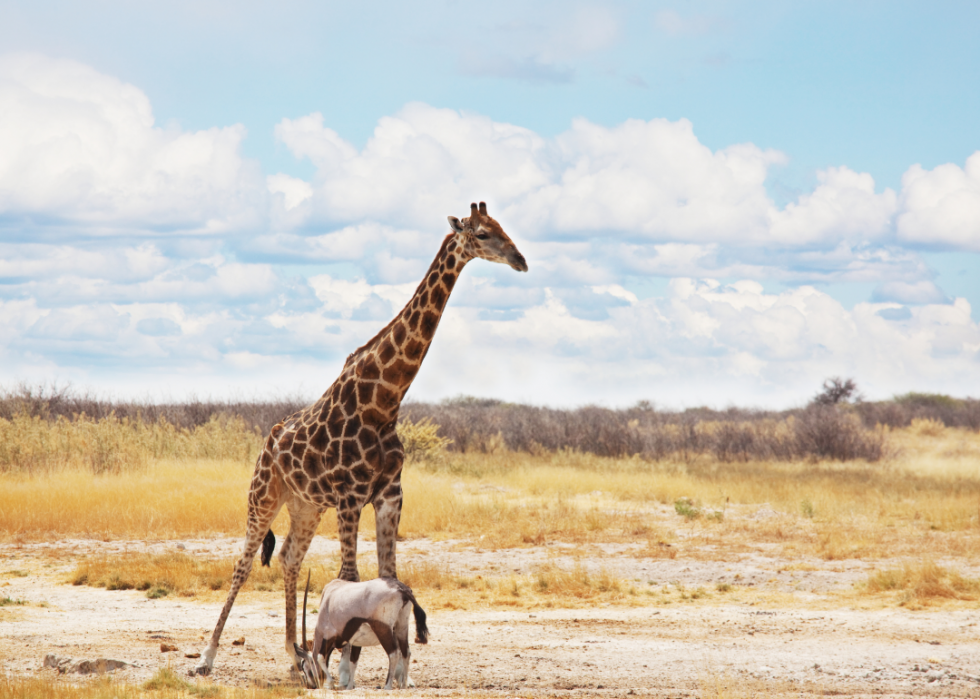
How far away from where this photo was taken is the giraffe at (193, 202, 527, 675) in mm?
6953

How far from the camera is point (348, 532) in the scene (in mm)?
6988

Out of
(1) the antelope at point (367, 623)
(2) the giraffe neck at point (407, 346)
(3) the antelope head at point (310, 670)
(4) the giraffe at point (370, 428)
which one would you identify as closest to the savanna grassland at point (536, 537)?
(3) the antelope head at point (310, 670)

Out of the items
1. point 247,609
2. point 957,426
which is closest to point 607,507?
point 247,609

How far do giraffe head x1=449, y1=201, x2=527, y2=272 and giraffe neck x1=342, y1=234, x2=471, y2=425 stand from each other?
0.35 feet

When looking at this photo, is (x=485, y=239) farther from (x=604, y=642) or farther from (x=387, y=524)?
(x=604, y=642)

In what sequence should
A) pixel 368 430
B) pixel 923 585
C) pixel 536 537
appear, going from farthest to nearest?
pixel 536 537 < pixel 923 585 < pixel 368 430

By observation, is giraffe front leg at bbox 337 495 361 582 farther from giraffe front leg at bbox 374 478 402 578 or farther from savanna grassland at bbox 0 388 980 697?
savanna grassland at bbox 0 388 980 697

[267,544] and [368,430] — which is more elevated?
[368,430]

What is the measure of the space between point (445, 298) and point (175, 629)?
5129mm

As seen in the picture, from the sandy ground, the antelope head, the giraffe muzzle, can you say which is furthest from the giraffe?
the sandy ground

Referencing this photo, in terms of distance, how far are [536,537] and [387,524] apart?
9363mm

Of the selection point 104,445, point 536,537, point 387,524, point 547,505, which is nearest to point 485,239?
point 387,524

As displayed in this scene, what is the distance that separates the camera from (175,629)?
983 centimetres

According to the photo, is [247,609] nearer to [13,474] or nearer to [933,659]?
[933,659]
